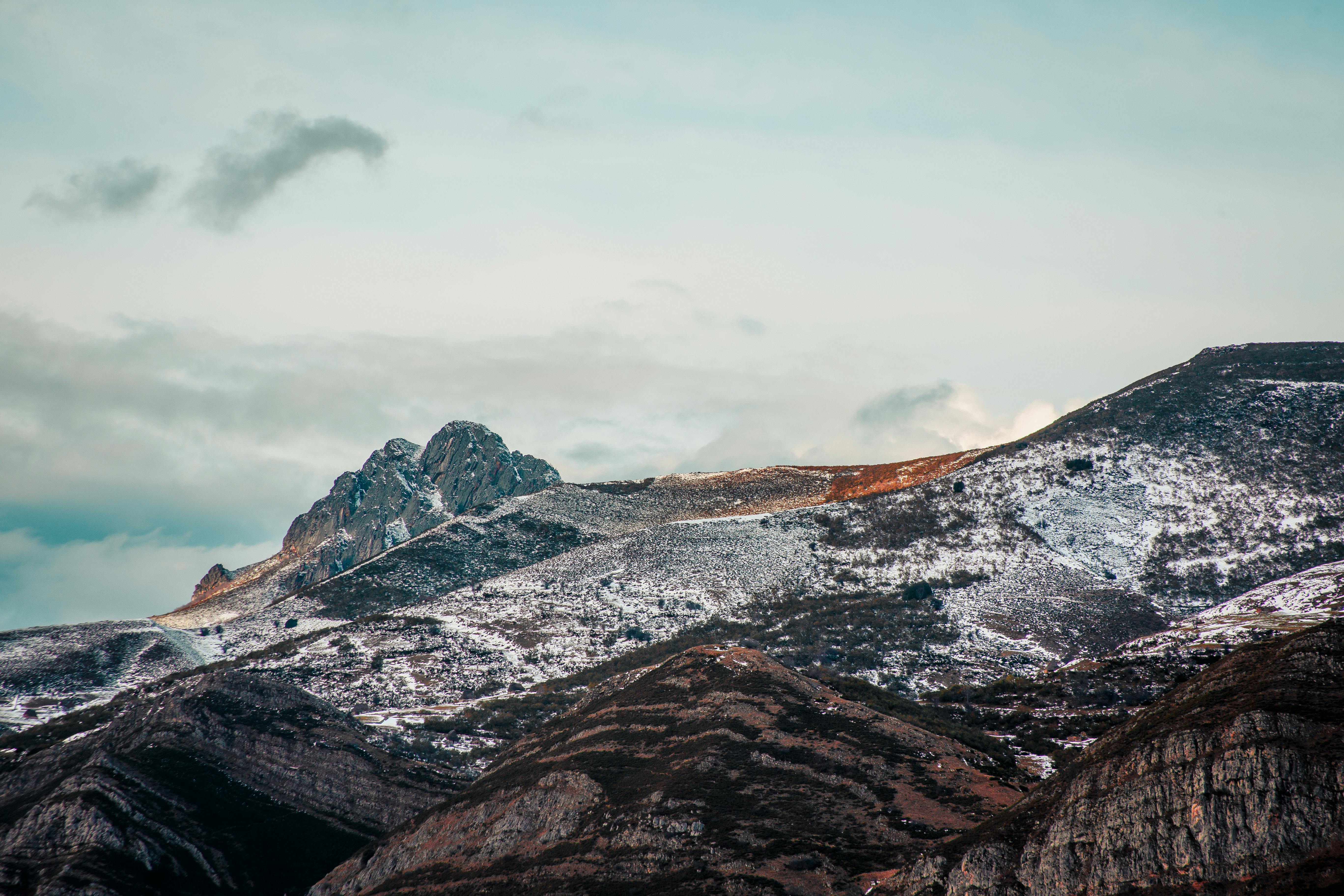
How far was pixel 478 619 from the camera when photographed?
188375 mm

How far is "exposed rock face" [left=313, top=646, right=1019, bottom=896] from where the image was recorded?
252 ft

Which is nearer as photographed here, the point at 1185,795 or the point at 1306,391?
the point at 1185,795

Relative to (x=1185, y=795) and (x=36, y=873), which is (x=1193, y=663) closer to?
(x=1185, y=795)

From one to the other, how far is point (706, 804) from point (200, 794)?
220ft

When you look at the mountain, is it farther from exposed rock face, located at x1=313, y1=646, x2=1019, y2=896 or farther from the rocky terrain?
exposed rock face, located at x1=313, y1=646, x2=1019, y2=896

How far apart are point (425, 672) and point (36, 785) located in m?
58.1

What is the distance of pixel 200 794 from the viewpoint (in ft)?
384

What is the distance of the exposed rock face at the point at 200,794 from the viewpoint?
10225 centimetres

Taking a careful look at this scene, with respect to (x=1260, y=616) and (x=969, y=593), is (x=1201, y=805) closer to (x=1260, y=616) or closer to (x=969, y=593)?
(x=1260, y=616)

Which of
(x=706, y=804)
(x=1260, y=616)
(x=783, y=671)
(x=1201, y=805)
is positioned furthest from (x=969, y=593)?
(x=1201, y=805)

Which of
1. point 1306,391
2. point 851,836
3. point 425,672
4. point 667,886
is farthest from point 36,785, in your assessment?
point 1306,391

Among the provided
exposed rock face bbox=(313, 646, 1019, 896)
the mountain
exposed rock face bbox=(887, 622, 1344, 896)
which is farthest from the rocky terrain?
exposed rock face bbox=(887, 622, 1344, 896)

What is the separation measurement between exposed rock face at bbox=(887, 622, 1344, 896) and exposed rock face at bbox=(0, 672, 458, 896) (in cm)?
7538

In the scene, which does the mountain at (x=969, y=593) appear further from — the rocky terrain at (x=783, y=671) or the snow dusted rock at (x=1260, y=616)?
the snow dusted rock at (x=1260, y=616)
